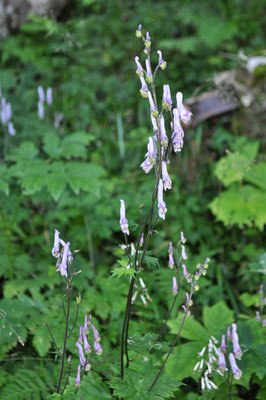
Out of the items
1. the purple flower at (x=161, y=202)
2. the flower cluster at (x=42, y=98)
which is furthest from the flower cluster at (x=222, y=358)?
the flower cluster at (x=42, y=98)

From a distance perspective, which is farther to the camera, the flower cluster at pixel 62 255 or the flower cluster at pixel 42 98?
the flower cluster at pixel 42 98

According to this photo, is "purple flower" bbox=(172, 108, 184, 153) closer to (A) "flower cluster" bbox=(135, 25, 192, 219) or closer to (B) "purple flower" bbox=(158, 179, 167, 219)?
(A) "flower cluster" bbox=(135, 25, 192, 219)

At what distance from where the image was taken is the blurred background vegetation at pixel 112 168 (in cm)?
269

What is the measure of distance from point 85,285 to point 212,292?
996 mm

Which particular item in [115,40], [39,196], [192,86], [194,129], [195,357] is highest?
[115,40]

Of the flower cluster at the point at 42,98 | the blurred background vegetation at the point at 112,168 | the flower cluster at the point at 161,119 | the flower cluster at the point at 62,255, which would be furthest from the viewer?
the flower cluster at the point at 42,98

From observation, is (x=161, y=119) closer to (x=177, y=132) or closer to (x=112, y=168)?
(x=177, y=132)

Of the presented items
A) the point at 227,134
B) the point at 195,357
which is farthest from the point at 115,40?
the point at 195,357

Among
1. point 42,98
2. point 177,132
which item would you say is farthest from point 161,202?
point 42,98

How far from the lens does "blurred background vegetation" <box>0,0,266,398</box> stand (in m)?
2.69

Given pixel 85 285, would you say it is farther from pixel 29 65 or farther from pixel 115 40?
pixel 115 40

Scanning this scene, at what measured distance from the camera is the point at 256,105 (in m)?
4.81

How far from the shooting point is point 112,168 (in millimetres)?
4527

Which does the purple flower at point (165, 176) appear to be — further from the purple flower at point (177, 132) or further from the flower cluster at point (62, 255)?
the flower cluster at point (62, 255)
